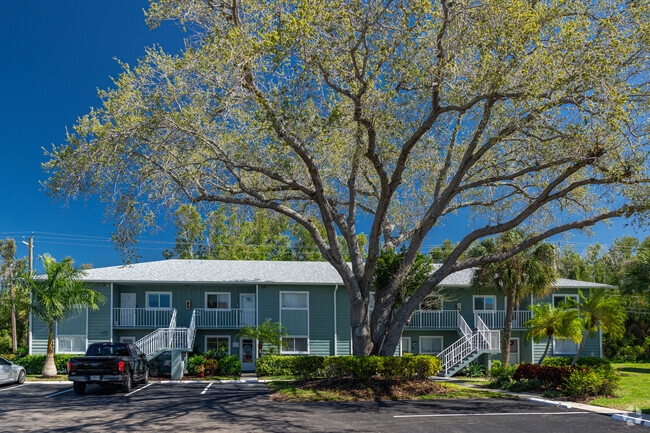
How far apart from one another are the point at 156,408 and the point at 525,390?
11842 millimetres

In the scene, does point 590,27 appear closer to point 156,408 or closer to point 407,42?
point 407,42

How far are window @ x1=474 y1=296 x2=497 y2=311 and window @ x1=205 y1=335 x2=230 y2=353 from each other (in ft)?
44.5

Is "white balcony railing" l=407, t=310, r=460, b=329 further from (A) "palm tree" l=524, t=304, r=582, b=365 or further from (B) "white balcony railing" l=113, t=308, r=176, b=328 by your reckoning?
(B) "white balcony railing" l=113, t=308, r=176, b=328

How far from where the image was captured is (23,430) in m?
11.6

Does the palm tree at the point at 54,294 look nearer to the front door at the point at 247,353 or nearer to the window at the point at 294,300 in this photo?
the front door at the point at 247,353

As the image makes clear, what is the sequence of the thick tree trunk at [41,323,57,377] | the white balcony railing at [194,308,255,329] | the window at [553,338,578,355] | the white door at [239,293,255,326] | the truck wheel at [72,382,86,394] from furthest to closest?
1. the window at [553,338,578,355]
2. the white door at [239,293,255,326]
3. the white balcony railing at [194,308,255,329]
4. the thick tree trunk at [41,323,57,377]
5. the truck wheel at [72,382,86,394]

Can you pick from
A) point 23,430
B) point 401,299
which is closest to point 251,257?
point 401,299

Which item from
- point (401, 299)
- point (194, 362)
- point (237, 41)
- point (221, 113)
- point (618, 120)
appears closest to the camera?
point (618, 120)

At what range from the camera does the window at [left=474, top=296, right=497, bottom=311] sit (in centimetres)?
3102

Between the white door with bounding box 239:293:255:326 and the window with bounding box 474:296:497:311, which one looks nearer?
the white door with bounding box 239:293:255:326

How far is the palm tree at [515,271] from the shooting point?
25.3m

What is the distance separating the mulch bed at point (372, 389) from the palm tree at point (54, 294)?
39.1 ft

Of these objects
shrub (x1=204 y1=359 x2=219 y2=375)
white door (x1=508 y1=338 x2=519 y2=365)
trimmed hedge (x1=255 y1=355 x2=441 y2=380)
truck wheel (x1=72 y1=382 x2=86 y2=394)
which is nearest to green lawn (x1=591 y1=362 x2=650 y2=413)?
trimmed hedge (x1=255 y1=355 x2=441 y2=380)

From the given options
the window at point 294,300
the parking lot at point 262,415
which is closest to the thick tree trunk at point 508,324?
the window at point 294,300
